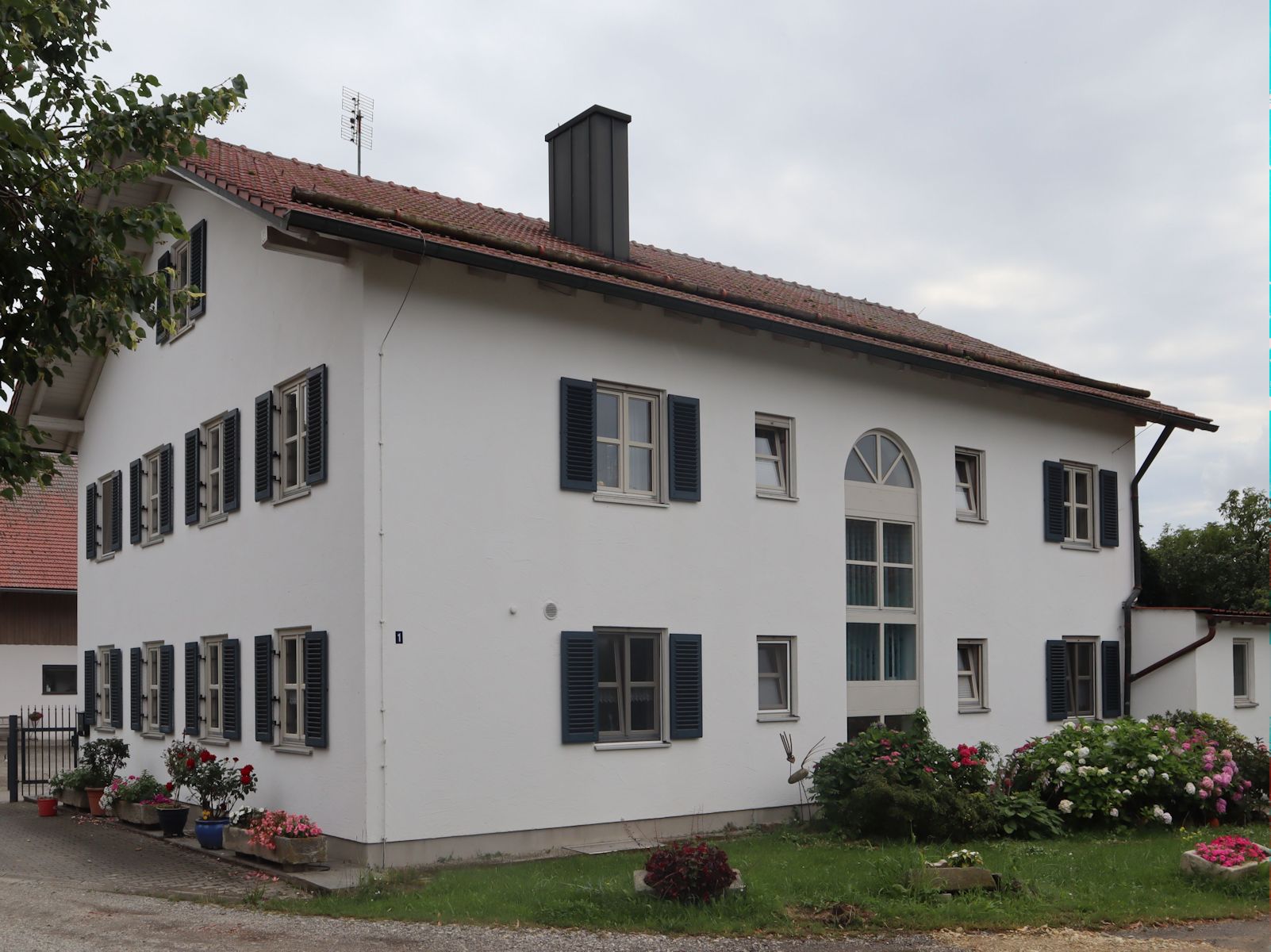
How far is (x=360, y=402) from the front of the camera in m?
13.6

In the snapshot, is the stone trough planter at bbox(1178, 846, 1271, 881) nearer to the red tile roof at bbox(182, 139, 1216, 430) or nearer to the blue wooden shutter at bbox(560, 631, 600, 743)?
the blue wooden shutter at bbox(560, 631, 600, 743)

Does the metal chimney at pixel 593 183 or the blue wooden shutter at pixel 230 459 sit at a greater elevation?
the metal chimney at pixel 593 183

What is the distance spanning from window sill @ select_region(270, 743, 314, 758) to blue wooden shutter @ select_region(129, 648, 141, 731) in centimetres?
570

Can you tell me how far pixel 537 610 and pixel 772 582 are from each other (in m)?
3.63

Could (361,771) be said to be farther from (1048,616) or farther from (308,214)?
(1048,616)

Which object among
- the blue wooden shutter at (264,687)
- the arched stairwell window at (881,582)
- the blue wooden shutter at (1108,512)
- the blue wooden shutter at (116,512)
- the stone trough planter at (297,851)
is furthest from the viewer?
the blue wooden shutter at (1108,512)

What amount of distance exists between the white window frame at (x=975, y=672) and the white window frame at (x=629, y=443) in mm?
5838

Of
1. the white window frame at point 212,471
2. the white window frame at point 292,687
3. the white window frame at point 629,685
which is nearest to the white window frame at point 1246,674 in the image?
the white window frame at point 629,685

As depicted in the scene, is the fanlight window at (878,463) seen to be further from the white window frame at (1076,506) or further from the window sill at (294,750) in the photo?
the window sill at (294,750)

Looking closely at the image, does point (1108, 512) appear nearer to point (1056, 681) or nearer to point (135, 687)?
point (1056, 681)

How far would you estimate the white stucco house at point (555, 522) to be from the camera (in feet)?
44.9

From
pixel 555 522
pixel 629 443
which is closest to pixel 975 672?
→ pixel 629 443

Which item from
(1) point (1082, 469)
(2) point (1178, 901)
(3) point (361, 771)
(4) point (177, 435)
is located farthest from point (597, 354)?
(1) point (1082, 469)

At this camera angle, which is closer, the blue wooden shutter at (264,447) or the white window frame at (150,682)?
the blue wooden shutter at (264,447)
